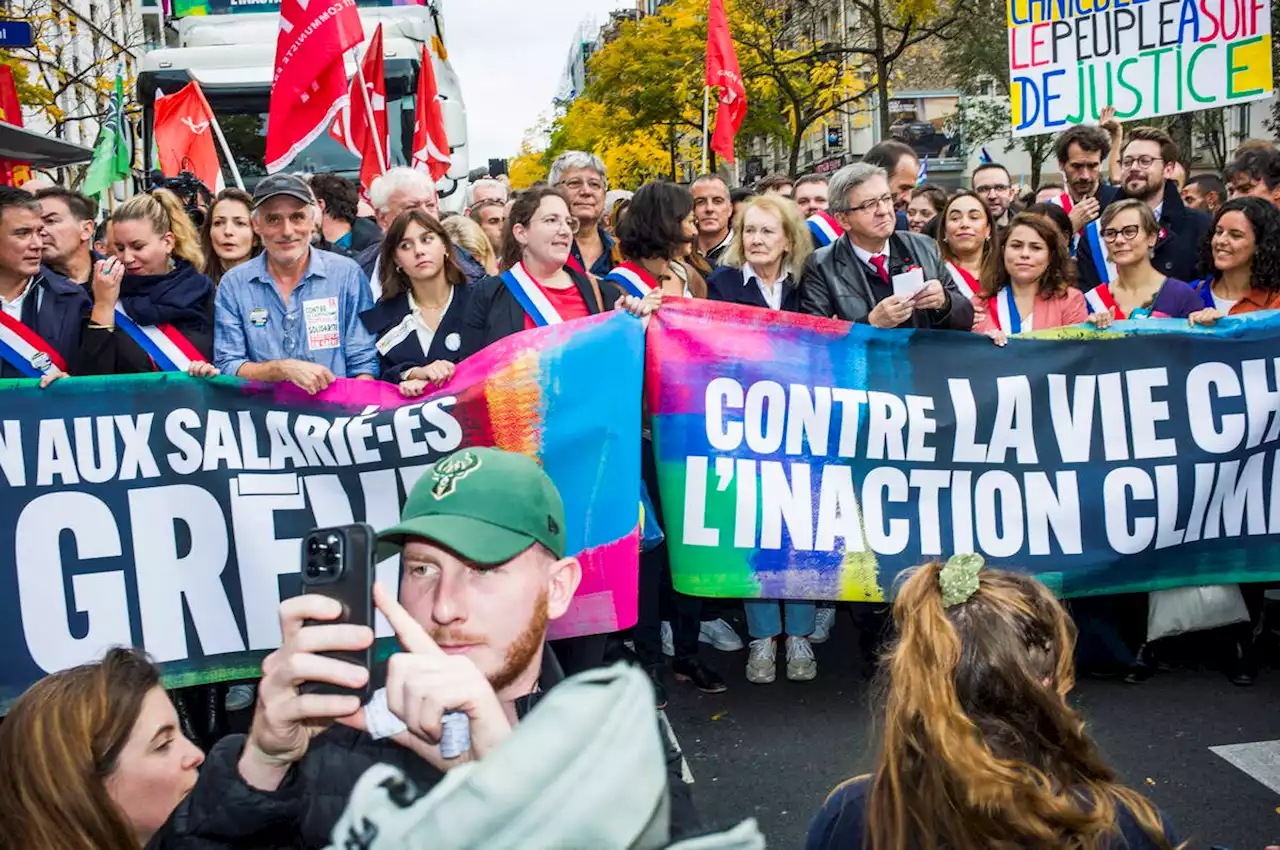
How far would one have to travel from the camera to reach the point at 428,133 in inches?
455

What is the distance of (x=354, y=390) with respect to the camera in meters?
4.78

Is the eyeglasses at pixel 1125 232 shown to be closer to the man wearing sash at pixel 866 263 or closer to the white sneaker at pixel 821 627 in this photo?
the man wearing sash at pixel 866 263

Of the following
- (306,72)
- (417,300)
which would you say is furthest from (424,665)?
(306,72)

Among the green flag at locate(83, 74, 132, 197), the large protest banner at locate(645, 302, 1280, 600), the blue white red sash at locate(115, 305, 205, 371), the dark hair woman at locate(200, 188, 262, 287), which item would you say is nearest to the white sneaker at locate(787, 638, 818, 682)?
the large protest banner at locate(645, 302, 1280, 600)

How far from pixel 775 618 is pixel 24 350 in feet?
10.5

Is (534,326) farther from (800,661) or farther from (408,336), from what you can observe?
(800,661)

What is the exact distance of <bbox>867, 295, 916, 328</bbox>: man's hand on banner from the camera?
4.94m

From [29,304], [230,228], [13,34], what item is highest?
[13,34]

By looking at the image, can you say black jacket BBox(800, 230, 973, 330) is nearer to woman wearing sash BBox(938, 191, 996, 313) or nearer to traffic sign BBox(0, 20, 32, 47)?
woman wearing sash BBox(938, 191, 996, 313)

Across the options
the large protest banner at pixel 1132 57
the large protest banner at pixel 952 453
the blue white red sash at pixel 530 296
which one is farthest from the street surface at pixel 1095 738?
the large protest banner at pixel 1132 57

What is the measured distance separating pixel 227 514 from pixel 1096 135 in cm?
584

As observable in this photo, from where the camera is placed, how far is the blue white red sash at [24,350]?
15.5ft

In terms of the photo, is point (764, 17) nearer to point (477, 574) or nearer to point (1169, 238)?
point (1169, 238)

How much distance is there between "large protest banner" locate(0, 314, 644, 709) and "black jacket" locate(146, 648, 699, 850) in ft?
8.70
